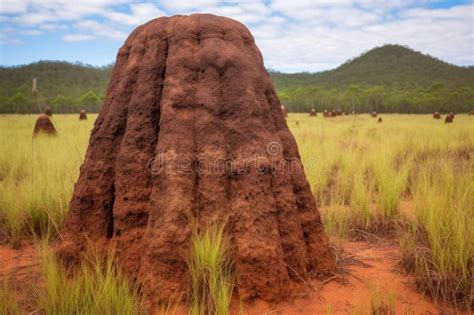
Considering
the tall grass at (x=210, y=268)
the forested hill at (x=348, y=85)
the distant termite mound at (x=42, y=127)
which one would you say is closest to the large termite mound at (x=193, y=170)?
the tall grass at (x=210, y=268)

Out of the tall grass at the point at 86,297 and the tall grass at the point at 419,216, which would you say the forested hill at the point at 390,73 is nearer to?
the tall grass at the point at 419,216

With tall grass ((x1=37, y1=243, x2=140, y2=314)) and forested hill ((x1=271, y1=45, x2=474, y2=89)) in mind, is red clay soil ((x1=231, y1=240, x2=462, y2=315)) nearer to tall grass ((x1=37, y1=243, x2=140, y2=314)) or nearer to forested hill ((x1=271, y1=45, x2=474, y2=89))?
tall grass ((x1=37, y1=243, x2=140, y2=314))

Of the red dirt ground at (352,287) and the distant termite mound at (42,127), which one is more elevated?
the distant termite mound at (42,127)

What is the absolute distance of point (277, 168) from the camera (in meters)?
2.85

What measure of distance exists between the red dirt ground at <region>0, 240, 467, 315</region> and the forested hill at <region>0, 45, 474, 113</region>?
36.6 meters

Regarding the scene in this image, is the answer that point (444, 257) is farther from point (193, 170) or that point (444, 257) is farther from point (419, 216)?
point (193, 170)

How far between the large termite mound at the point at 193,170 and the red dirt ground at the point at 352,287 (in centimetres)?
12

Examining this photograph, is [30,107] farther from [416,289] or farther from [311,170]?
[416,289]

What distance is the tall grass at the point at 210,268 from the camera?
93.6 inches

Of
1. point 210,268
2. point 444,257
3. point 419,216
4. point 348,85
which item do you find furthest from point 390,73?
point 210,268

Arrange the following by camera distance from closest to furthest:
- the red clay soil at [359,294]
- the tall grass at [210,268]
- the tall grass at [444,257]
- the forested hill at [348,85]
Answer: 1. the tall grass at [210,268]
2. the red clay soil at [359,294]
3. the tall grass at [444,257]
4. the forested hill at [348,85]

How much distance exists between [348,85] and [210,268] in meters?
71.6

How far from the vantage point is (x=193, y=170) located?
2746 millimetres

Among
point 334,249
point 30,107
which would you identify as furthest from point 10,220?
point 30,107
